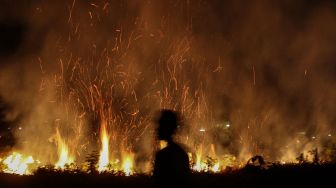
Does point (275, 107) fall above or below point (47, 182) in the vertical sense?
above

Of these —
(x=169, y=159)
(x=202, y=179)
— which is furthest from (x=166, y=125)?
(x=202, y=179)

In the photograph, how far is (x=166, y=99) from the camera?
48.7ft

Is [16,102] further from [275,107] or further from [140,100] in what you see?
[275,107]

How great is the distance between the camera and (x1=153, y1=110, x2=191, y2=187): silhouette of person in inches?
160

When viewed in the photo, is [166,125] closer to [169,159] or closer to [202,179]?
[169,159]

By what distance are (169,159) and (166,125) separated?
0.94 feet

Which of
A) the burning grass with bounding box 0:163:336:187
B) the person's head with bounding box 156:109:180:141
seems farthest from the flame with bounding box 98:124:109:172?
the person's head with bounding box 156:109:180:141

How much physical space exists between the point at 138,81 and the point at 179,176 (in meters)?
11.7

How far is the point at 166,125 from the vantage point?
13.7 ft

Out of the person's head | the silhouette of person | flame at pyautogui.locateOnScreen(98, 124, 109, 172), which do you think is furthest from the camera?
flame at pyautogui.locateOnScreen(98, 124, 109, 172)

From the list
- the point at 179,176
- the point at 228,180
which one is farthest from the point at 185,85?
the point at 179,176

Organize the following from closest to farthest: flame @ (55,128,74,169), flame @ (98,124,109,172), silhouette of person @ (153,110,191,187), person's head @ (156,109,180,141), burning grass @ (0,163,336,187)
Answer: silhouette of person @ (153,110,191,187) → person's head @ (156,109,180,141) → burning grass @ (0,163,336,187) → flame @ (98,124,109,172) → flame @ (55,128,74,169)

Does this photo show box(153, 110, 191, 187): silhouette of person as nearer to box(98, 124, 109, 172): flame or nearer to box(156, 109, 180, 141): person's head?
box(156, 109, 180, 141): person's head

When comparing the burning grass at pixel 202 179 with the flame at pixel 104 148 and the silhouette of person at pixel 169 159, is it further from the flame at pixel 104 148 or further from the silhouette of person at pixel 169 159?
the flame at pixel 104 148
